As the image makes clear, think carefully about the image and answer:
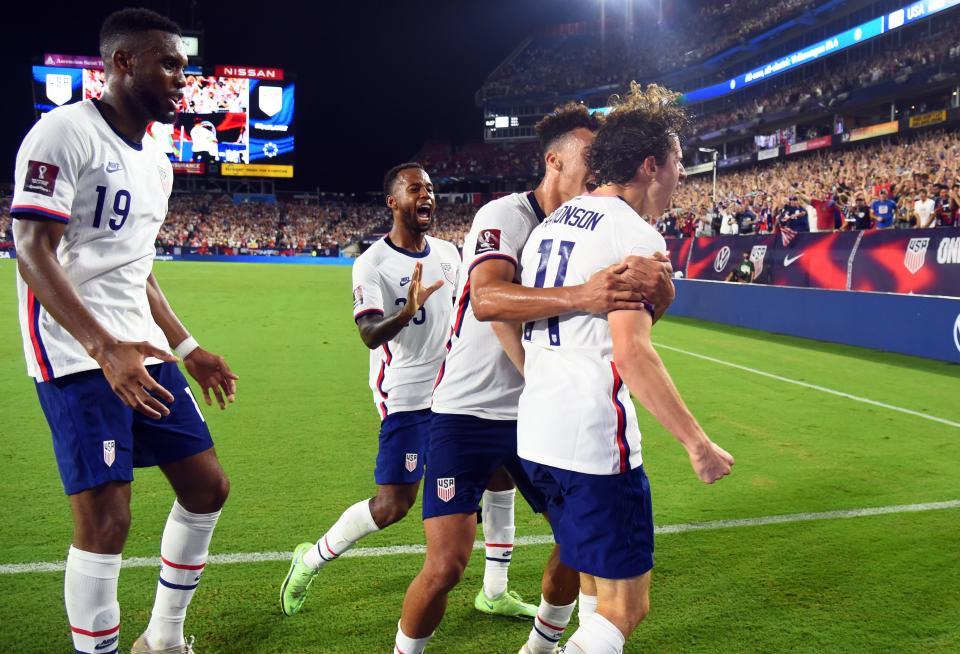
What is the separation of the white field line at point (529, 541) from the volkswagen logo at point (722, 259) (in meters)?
14.3

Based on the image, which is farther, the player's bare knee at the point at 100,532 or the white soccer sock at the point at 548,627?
the white soccer sock at the point at 548,627

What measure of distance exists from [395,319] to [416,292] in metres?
0.17

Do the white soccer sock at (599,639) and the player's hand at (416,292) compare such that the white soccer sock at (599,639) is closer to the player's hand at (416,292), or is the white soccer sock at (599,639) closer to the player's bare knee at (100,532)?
the player's bare knee at (100,532)

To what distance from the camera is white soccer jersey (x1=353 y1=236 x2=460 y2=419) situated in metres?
3.84

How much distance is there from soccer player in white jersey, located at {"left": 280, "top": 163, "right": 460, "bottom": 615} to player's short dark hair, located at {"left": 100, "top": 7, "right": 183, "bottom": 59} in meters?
1.57

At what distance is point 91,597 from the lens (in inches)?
104

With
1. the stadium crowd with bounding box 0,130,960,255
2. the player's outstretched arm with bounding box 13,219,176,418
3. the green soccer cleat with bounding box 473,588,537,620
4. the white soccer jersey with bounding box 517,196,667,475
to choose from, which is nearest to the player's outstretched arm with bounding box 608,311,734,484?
the white soccer jersey with bounding box 517,196,667,475

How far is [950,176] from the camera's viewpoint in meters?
19.2

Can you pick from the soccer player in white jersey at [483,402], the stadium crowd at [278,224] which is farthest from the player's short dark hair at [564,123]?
the stadium crowd at [278,224]

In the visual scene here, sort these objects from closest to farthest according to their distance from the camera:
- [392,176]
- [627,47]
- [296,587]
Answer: [296,587], [392,176], [627,47]

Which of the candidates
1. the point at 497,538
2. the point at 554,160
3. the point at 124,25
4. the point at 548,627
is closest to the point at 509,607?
the point at 497,538

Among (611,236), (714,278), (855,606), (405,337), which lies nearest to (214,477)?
(405,337)

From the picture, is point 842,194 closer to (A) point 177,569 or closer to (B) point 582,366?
(B) point 582,366

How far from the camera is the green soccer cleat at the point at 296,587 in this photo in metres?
3.60
